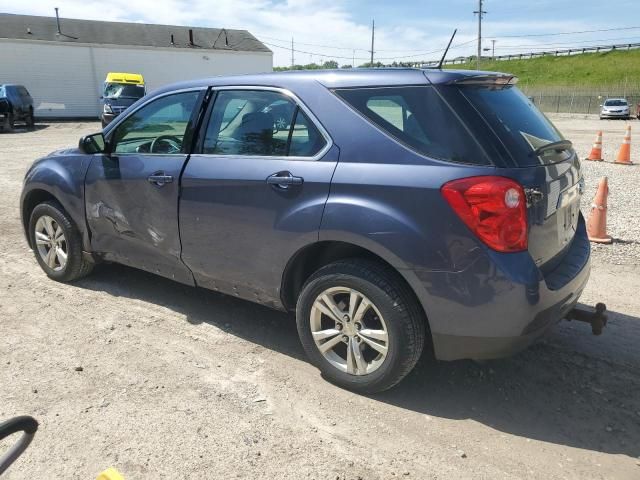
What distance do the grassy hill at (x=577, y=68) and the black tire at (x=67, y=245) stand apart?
7069 centimetres

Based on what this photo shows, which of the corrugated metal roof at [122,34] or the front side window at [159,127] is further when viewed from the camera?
the corrugated metal roof at [122,34]

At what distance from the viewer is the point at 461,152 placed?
2.68 m

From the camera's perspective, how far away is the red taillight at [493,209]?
2562 mm

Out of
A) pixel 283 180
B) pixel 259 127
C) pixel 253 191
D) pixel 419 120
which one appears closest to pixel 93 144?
pixel 259 127

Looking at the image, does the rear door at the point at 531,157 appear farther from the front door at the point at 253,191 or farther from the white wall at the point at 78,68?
the white wall at the point at 78,68

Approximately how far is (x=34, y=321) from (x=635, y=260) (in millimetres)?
5574

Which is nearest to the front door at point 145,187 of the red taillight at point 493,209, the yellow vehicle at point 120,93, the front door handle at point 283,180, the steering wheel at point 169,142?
the steering wheel at point 169,142

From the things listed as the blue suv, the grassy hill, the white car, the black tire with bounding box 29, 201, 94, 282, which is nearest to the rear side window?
the blue suv

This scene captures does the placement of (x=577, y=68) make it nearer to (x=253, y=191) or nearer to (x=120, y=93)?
(x=120, y=93)

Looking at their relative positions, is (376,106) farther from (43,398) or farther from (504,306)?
(43,398)

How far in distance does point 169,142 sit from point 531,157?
247cm

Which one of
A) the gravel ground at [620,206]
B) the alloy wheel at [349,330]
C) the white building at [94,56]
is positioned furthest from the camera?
the white building at [94,56]

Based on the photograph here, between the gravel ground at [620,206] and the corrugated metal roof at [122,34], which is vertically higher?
the corrugated metal roof at [122,34]

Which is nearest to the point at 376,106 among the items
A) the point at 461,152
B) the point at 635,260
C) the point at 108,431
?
the point at 461,152
